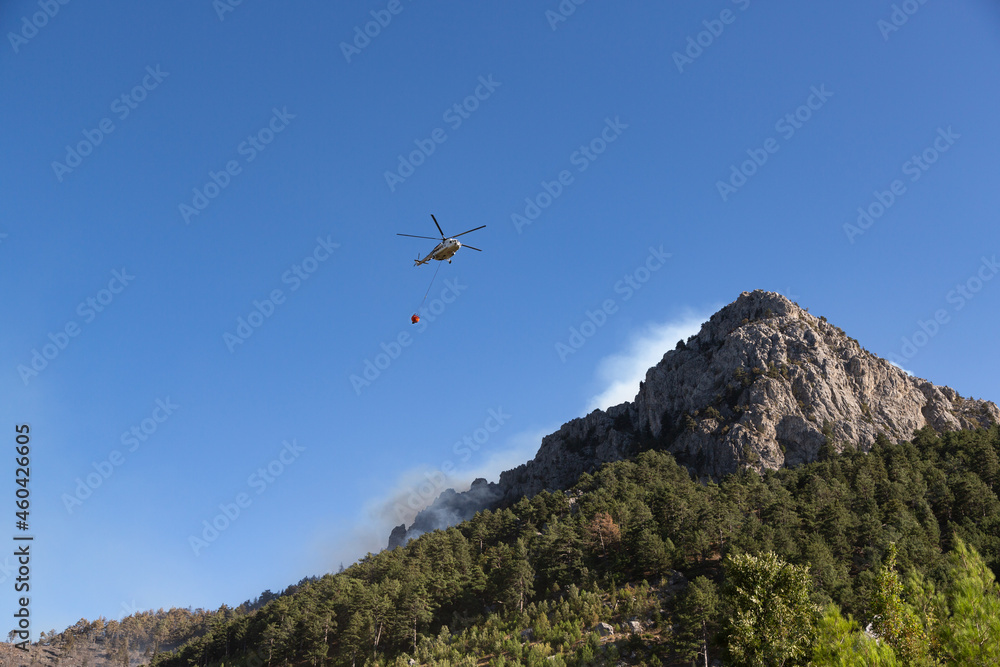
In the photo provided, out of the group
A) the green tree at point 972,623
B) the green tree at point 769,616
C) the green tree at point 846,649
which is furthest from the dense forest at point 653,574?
the green tree at point 972,623

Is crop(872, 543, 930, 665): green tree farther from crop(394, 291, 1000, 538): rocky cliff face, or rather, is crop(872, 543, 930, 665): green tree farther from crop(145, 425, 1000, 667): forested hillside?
crop(394, 291, 1000, 538): rocky cliff face

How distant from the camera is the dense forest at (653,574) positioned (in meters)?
56.0

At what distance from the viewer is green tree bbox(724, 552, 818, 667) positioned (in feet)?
114

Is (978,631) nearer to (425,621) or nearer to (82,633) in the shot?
(425,621)

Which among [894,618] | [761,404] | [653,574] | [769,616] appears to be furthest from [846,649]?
[761,404]

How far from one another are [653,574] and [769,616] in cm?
4365

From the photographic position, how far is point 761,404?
144750 mm

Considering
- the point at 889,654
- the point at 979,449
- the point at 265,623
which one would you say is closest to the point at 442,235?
the point at 889,654

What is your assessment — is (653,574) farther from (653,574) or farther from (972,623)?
(972,623)

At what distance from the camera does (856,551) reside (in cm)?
7394

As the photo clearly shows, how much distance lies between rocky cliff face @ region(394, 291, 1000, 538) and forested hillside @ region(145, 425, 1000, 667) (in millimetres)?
28267

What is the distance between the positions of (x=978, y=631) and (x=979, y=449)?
9907 centimetres

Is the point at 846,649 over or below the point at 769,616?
below

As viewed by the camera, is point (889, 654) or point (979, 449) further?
point (979, 449)
